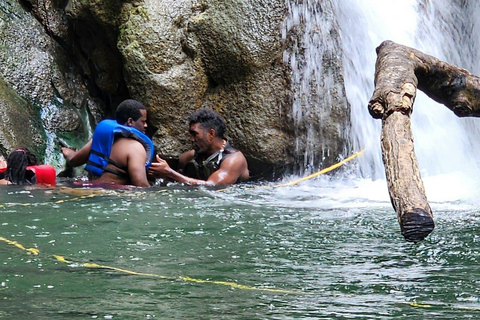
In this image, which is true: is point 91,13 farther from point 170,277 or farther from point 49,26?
point 170,277

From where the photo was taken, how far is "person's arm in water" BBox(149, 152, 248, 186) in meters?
8.35

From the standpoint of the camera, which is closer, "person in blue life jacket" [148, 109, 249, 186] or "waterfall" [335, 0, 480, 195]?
"person in blue life jacket" [148, 109, 249, 186]

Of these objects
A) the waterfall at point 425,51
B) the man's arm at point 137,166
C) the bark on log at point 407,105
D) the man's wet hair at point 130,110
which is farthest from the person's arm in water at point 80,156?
the bark on log at point 407,105

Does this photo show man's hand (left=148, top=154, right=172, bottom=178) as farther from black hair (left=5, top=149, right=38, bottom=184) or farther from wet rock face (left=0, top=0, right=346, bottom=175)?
black hair (left=5, top=149, right=38, bottom=184)

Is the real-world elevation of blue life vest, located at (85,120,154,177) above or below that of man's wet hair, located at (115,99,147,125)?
below

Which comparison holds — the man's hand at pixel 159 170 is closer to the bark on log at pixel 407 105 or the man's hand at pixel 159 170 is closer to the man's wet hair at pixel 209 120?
the man's wet hair at pixel 209 120

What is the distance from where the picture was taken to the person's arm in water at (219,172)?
8352 millimetres

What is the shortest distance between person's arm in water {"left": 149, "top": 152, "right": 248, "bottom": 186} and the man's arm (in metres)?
0.31

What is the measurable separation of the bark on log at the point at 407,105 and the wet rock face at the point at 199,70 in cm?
436

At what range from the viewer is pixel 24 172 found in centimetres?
788

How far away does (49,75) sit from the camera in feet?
33.6

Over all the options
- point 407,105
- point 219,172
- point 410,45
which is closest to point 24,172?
point 219,172

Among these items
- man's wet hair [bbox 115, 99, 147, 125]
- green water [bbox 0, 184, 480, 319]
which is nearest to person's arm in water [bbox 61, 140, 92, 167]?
man's wet hair [bbox 115, 99, 147, 125]

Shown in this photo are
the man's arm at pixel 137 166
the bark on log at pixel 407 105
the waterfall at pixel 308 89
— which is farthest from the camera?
the waterfall at pixel 308 89
